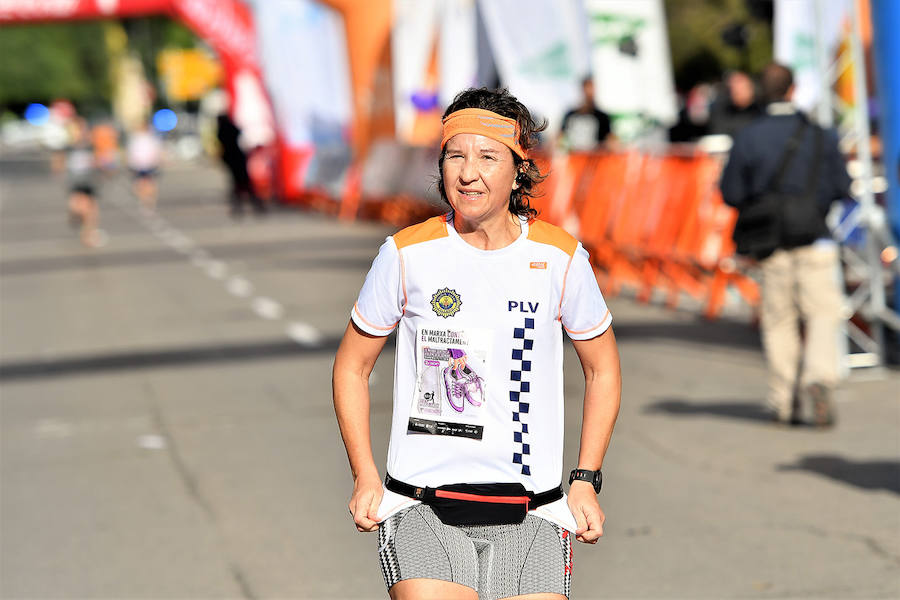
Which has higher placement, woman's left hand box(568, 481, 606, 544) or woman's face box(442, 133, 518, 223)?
woman's face box(442, 133, 518, 223)

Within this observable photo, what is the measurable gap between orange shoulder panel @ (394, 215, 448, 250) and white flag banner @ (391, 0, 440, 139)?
23.8 metres

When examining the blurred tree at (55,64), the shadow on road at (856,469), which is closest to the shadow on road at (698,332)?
the shadow on road at (856,469)

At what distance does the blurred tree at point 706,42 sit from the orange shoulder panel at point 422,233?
4168 centimetres

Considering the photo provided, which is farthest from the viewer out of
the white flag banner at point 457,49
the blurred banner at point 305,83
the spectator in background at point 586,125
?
the blurred banner at point 305,83


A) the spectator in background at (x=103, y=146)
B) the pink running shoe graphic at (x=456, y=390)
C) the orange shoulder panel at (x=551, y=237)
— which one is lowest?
the spectator in background at (x=103, y=146)

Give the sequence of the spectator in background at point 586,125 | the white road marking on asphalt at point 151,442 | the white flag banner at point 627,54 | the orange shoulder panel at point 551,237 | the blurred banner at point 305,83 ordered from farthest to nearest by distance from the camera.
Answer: the blurred banner at point 305,83, the white flag banner at point 627,54, the spectator in background at point 586,125, the white road marking on asphalt at point 151,442, the orange shoulder panel at point 551,237

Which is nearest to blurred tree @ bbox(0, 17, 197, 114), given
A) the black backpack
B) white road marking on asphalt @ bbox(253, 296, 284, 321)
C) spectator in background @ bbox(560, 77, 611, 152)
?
spectator in background @ bbox(560, 77, 611, 152)

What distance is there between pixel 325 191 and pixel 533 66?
40.5ft

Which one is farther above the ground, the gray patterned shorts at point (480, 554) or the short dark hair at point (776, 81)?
the short dark hair at point (776, 81)

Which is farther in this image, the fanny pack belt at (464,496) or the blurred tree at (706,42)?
the blurred tree at (706,42)

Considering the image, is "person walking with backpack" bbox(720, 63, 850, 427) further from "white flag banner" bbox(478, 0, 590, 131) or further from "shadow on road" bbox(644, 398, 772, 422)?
"white flag banner" bbox(478, 0, 590, 131)

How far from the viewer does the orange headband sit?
336 centimetres

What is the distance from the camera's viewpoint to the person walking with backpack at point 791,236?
28.2 ft

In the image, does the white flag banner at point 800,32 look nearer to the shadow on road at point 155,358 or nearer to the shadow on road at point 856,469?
the shadow on road at point 155,358
